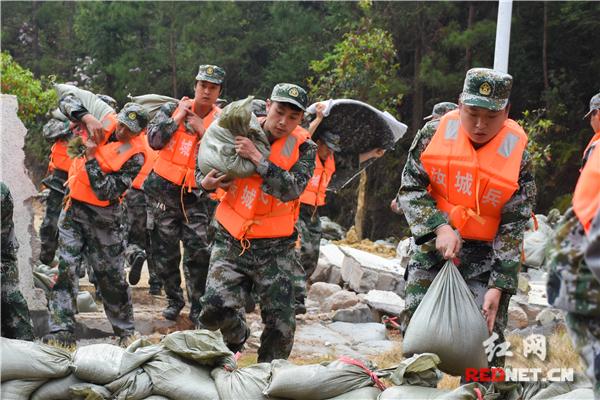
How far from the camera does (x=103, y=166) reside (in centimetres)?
671

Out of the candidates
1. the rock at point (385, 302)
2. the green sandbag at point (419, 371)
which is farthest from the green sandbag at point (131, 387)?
the rock at point (385, 302)

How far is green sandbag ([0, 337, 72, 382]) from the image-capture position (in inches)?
164

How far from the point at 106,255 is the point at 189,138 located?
1.29 meters

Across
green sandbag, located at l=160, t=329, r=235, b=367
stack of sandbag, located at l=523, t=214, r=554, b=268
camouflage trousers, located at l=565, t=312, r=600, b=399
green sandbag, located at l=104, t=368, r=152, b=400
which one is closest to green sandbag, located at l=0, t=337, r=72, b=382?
green sandbag, located at l=104, t=368, r=152, b=400

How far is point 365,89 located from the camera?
51.9 ft

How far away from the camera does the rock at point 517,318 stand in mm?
8584

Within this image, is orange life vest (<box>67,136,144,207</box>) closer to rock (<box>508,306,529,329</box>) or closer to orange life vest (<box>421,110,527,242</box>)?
orange life vest (<box>421,110,527,242</box>)

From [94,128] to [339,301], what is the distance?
360 centimetres

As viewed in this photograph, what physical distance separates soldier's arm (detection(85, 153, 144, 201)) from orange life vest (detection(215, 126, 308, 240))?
1446 mm

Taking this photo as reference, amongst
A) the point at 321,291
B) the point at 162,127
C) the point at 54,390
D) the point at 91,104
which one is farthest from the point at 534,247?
the point at 54,390

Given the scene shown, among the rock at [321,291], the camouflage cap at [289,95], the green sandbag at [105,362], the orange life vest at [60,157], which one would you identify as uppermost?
the camouflage cap at [289,95]

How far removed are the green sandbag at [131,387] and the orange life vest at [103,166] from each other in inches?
107

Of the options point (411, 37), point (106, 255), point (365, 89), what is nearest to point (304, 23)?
point (411, 37)

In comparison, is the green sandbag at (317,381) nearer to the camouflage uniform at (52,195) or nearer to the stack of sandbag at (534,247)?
the camouflage uniform at (52,195)
